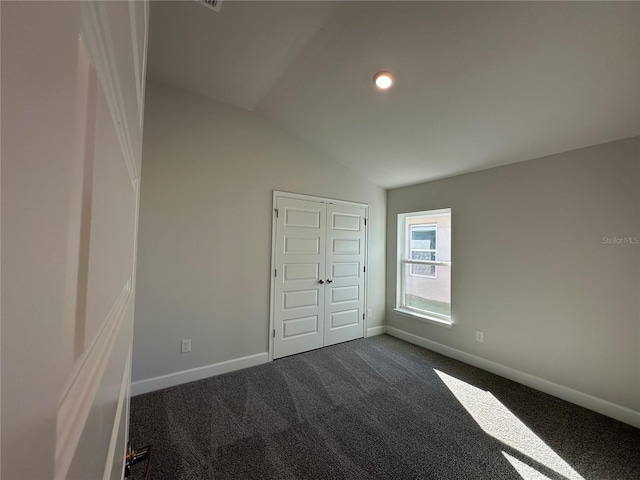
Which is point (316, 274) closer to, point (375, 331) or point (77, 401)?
point (375, 331)

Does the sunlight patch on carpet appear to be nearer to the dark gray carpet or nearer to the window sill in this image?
the dark gray carpet

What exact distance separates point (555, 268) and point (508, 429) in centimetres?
149

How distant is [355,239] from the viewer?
394 centimetres

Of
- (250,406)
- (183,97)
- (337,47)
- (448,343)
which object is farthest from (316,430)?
(183,97)

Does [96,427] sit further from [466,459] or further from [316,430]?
[466,459]

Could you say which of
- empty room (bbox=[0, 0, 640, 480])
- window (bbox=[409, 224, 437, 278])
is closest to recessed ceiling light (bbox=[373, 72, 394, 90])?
empty room (bbox=[0, 0, 640, 480])

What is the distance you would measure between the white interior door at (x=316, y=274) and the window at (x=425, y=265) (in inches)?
26.0

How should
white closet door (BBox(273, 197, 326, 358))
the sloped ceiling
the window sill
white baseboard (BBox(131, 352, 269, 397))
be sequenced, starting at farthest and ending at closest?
1. the window sill
2. white closet door (BBox(273, 197, 326, 358))
3. white baseboard (BBox(131, 352, 269, 397))
4. the sloped ceiling

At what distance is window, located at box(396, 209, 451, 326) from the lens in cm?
359

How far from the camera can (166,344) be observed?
258 centimetres

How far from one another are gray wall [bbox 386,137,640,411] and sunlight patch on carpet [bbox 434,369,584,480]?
65 centimetres

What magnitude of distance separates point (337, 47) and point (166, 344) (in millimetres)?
2967

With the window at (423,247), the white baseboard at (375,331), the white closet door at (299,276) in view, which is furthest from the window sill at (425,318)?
the white closet door at (299,276)

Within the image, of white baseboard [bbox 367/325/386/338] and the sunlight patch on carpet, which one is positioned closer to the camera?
the sunlight patch on carpet
